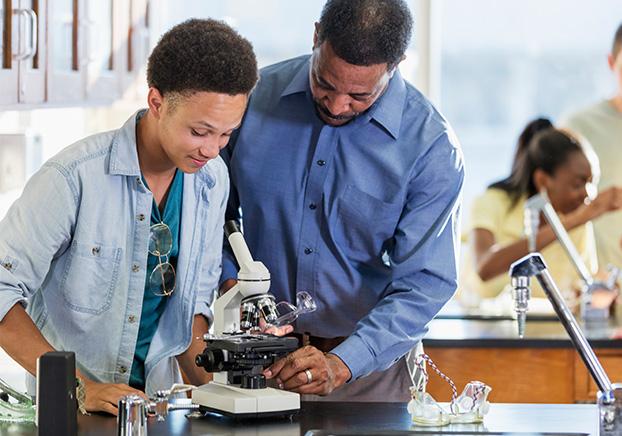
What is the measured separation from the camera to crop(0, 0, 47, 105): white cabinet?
2.50 meters

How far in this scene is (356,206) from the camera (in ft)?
8.46

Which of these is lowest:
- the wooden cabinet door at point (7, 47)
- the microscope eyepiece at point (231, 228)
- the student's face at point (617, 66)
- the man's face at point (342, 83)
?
the microscope eyepiece at point (231, 228)

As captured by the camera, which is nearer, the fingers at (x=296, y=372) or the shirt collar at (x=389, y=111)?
the fingers at (x=296, y=372)

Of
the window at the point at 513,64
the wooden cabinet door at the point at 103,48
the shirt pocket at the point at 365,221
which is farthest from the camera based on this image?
the window at the point at 513,64

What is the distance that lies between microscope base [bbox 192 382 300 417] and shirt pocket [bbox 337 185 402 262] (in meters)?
0.55

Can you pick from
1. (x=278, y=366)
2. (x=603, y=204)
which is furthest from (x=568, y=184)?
(x=278, y=366)

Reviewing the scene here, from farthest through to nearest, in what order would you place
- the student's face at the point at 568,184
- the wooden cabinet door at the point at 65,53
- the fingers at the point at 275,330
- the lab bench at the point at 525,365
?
the student's face at the point at 568,184 → the lab bench at the point at 525,365 → the wooden cabinet door at the point at 65,53 → the fingers at the point at 275,330

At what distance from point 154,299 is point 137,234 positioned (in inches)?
5.3

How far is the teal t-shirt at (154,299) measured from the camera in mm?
2254

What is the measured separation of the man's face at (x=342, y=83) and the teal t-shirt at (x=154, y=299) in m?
0.34

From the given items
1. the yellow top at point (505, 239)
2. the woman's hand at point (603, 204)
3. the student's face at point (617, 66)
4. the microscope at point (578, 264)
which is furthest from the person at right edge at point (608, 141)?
the microscope at point (578, 264)

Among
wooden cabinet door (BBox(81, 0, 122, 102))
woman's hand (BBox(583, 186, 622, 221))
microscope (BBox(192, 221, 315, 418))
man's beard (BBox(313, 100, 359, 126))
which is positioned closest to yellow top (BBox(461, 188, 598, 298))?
woman's hand (BBox(583, 186, 622, 221))

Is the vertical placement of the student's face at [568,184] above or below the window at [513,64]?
below

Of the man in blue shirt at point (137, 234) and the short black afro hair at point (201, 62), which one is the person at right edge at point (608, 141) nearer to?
the man in blue shirt at point (137, 234)
